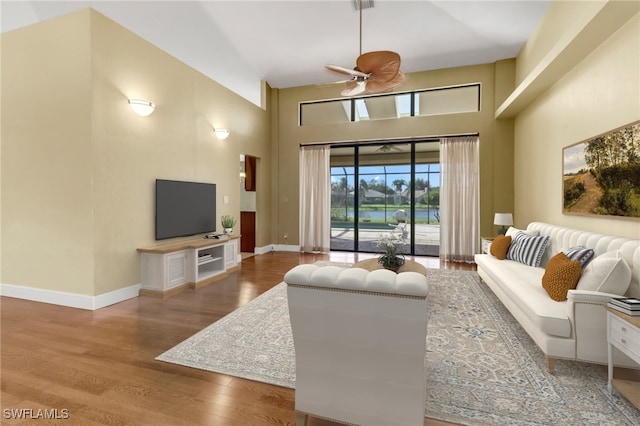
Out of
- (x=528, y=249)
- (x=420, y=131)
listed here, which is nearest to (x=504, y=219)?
(x=528, y=249)

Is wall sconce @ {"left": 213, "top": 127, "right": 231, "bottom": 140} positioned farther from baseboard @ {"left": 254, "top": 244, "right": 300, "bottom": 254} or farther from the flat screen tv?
baseboard @ {"left": 254, "top": 244, "right": 300, "bottom": 254}

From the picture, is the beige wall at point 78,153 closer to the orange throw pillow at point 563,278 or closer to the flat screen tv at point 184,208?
the flat screen tv at point 184,208

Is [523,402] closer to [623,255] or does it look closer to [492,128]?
[623,255]

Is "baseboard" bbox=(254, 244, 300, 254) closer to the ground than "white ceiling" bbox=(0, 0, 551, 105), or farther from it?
closer to the ground

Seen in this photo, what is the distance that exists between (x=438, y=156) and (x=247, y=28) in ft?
15.3

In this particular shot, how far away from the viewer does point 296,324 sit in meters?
1.47

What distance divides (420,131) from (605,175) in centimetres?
373

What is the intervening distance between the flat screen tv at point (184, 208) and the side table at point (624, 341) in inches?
193

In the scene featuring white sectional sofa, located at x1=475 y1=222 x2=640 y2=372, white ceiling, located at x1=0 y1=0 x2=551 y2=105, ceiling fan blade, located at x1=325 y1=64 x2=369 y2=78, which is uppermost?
white ceiling, located at x1=0 y1=0 x2=551 y2=105

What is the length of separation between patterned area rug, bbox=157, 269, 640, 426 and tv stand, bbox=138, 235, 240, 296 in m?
1.31

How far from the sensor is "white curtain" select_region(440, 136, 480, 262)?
6.15 m

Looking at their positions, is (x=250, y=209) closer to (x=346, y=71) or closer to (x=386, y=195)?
(x=386, y=195)

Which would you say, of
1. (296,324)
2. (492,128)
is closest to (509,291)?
(296,324)

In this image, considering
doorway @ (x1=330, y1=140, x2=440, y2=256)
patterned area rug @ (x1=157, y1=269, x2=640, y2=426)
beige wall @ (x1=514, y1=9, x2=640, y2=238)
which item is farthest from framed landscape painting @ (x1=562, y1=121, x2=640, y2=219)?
doorway @ (x1=330, y1=140, x2=440, y2=256)
